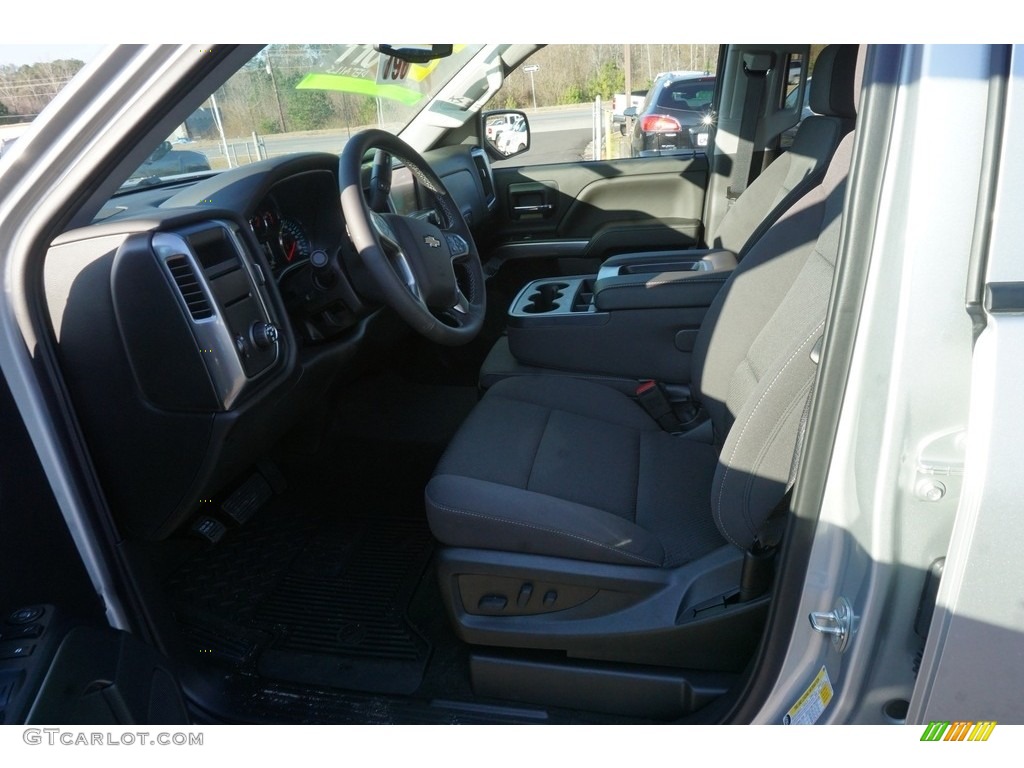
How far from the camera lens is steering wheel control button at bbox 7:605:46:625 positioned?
3.54 ft

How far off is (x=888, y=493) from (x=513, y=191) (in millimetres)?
2871

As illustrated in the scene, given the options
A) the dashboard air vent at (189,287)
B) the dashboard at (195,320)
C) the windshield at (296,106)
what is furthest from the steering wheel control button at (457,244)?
the dashboard air vent at (189,287)

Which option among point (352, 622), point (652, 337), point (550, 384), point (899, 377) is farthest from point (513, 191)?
point (899, 377)

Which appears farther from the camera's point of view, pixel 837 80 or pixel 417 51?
pixel 417 51

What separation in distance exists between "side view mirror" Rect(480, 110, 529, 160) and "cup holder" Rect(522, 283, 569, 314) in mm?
1157

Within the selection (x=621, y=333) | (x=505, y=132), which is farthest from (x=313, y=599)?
(x=505, y=132)

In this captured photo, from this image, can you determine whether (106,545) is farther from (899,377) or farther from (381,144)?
(899,377)

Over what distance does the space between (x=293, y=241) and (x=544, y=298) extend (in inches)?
41.0

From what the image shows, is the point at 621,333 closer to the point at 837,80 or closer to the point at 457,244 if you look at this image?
the point at 457,244

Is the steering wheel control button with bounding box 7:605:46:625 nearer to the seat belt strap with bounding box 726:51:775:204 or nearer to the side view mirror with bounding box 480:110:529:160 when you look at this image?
the side view mirror with bounding box 480:110:529:160

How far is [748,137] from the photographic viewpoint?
3262 millimetres

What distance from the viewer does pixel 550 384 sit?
190 cm

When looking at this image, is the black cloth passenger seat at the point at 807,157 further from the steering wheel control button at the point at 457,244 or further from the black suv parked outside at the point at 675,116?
the steering wheel control button at the point at 457,244

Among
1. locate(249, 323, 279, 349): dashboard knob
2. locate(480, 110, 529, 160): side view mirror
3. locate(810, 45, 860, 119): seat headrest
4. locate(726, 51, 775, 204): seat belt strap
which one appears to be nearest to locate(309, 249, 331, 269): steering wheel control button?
locate(249, 323, 279, 349): dashboard knob
